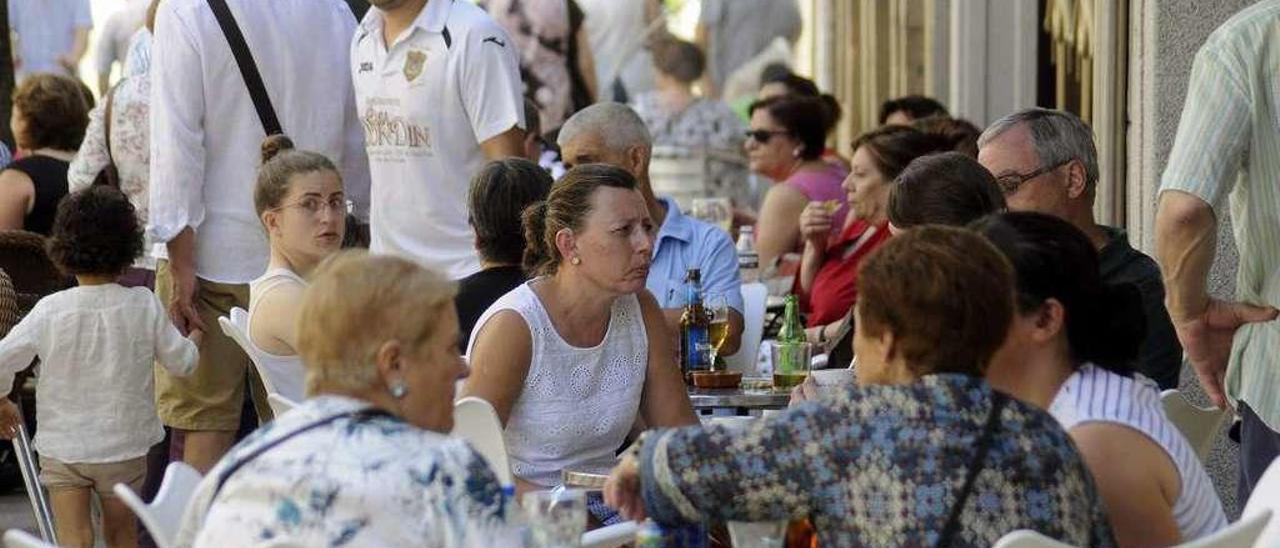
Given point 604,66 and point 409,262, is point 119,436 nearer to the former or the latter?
point 409,262

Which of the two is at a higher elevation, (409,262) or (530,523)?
(409,262)

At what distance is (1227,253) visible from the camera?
6.29 metres

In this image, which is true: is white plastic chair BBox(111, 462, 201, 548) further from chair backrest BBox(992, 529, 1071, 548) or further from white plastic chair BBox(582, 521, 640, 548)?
chair backrest BBox(992, 529, 1071, 548)

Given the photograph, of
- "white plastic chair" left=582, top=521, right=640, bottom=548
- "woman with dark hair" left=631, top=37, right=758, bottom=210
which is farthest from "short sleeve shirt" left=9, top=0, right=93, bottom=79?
"white plastic chair" left=582, top=521, right=640, bottom=548

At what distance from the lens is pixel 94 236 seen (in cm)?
603

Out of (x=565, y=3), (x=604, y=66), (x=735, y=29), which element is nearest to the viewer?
(x=565, y=3)

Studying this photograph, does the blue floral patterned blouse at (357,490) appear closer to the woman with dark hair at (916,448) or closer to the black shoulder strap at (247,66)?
the woman with dark hair at (916,448)

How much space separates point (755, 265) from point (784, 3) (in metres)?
6.70

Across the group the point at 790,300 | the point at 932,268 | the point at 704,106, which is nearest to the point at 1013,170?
the point at 790,300

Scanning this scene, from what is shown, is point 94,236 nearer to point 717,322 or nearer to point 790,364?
point 717,322

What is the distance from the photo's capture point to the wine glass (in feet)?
19.7

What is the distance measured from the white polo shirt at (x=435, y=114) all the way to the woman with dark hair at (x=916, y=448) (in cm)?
338

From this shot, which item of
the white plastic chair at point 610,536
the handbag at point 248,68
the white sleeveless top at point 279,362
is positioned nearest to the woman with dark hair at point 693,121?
the handbag at point 248,68

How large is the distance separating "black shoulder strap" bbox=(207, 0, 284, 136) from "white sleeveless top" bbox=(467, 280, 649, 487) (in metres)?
1.91
